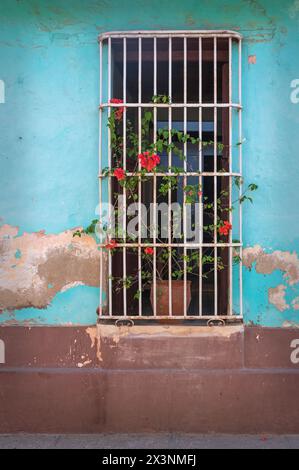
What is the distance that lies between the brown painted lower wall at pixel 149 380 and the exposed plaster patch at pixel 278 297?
7.3 inches

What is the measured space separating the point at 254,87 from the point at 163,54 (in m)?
0.74

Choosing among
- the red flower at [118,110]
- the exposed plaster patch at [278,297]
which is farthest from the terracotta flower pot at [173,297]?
the red flower at [118,110]

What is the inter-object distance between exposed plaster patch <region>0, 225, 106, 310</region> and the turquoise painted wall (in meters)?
0.07

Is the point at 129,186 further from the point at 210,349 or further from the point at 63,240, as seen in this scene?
the point at 210,349

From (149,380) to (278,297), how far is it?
111 cm

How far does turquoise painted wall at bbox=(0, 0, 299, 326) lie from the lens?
3865 mm

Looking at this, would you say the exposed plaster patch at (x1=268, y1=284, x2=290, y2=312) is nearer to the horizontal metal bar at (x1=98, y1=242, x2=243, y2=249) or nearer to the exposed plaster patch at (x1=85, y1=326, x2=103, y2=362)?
the horizontal metal bar at (x1=98, y1=242, x2=243, y2=249)

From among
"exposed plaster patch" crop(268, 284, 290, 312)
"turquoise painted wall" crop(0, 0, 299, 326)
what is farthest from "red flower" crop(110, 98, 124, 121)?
"exposed plaster patch" crop(268, 284, 290, 312)

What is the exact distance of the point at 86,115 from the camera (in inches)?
154

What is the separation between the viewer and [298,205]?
3.86 m

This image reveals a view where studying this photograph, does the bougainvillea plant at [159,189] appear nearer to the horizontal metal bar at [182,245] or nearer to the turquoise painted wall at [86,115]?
the horizontal metal bar at [182,245]
